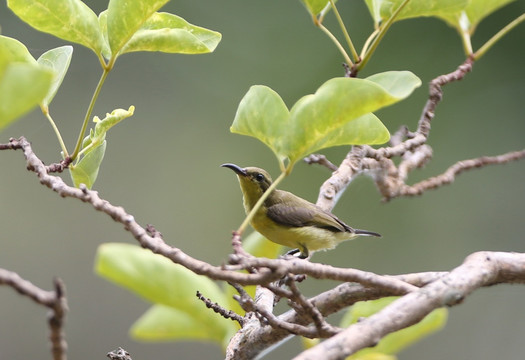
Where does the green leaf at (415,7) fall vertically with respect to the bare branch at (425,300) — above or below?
above

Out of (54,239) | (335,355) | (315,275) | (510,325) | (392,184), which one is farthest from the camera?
(510,325)

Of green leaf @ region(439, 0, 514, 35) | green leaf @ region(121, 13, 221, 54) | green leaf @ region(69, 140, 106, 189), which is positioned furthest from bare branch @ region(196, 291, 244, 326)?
green leaf @ region(439, 0, 514, 35)

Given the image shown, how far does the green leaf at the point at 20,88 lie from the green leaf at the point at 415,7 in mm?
956

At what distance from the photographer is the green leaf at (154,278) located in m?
1.20

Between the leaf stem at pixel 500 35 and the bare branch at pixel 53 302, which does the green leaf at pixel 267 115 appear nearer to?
the bare branch at pixel 53 302

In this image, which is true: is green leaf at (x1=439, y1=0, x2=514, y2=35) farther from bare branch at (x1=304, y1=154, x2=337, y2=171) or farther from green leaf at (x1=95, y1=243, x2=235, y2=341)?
green leaf at (x1=95, y1=243, x2=235, y2=341)

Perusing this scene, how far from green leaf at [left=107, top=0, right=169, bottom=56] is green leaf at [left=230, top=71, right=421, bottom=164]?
0.74 ft

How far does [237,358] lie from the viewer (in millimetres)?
1176

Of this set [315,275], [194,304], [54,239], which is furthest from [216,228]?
[315,275]

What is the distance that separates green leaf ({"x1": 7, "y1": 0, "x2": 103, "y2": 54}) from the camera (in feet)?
3.78

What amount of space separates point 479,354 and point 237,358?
4584 millimetres

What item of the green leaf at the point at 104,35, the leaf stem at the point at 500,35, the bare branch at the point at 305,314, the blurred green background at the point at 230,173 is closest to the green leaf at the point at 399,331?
the bare branch at the point at 305,314

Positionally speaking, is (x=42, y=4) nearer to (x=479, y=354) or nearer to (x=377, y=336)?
(x=377, y=336)

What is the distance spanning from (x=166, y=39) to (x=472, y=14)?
3.30ft
